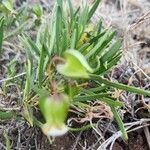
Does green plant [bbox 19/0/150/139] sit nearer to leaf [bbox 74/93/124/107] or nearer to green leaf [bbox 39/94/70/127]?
leaf [bbox 74/93/124/107]

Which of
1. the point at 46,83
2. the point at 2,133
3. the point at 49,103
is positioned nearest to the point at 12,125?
the point at 2,133

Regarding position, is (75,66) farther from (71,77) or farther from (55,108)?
(71,77)

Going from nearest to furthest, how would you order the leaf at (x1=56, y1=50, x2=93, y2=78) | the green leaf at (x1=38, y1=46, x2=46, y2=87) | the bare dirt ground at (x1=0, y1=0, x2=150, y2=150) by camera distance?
1. the leaf at (x1=56, y1=50, x2=93, y2=78)
2. the green leaf at (x1=38, y1=46, x2=46, y2=87)
3. the bare dirt ground at (x1=0, y1=0, x2=150, y2=150)

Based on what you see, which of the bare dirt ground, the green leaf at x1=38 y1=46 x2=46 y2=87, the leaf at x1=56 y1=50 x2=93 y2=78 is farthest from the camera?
the bare dirt ground

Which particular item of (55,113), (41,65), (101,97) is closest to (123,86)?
(101,97)

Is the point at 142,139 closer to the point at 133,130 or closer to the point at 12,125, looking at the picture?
the point at 133,130

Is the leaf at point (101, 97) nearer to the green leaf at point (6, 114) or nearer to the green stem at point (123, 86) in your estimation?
the green stem at point (123, 86)

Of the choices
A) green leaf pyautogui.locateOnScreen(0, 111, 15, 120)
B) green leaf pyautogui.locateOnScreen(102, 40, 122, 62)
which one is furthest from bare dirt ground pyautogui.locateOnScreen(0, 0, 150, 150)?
green leaf pyautogui.locateOnScreen(102, 40, 122, 62)

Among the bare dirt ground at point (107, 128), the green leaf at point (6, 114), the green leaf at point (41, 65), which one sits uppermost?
the green leaf at point (41, 65)

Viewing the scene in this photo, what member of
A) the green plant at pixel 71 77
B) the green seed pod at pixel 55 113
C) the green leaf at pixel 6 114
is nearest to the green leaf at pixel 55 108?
the green seed pod at pixel 55 113
